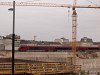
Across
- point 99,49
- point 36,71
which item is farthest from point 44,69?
point 99,49

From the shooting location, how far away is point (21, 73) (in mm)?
36062

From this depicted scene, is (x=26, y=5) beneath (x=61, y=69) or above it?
above

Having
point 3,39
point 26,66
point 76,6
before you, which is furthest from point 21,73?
point 3,39

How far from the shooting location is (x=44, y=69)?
38094 millimetres

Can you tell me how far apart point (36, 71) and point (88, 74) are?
595 centimetres

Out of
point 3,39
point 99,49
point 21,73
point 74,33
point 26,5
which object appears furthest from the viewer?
point 3,39

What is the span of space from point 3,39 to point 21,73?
105278 mm

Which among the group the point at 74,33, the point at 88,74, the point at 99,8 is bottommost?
the point at 88,74

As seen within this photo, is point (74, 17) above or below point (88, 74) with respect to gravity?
above

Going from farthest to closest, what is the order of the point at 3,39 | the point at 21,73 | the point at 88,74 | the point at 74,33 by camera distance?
the point at 3,39 → the point at 74,33 → the point at 88,74 → the point at 21,73

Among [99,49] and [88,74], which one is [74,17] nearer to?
[99,49]

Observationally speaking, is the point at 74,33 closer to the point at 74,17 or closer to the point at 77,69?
the point at 74,17

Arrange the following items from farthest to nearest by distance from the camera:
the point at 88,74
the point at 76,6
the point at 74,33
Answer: the point at 76,6 < the point at 74,33 < the point at 88,74

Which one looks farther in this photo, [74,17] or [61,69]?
[74,17]
